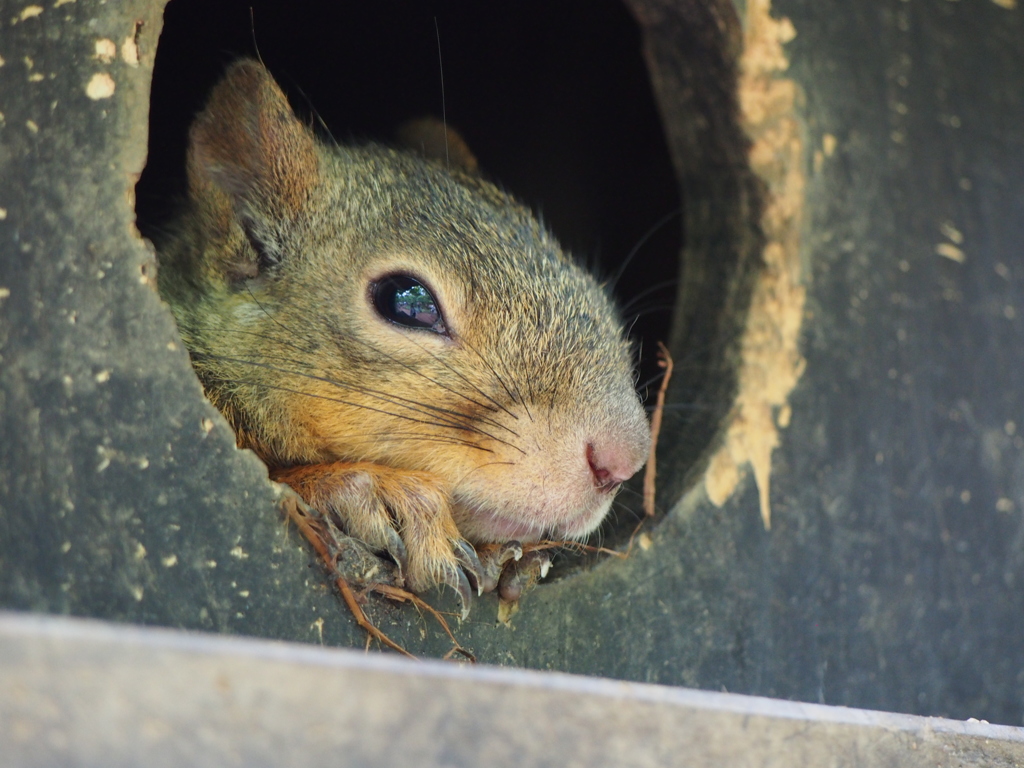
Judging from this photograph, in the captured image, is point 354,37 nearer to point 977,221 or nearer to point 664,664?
point 977,221

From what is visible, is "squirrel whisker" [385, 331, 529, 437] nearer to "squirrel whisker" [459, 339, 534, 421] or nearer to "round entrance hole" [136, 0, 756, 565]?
"squirrel whisker" [459, 339, 534, 421]

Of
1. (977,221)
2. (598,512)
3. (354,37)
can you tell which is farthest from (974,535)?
(354,37)

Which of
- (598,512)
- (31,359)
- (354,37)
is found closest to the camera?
(31,359)

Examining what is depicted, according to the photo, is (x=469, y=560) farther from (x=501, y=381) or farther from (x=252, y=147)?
(x=252, y=147)

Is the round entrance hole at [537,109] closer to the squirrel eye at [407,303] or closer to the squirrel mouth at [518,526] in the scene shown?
the squirrel mouth at [518,526]

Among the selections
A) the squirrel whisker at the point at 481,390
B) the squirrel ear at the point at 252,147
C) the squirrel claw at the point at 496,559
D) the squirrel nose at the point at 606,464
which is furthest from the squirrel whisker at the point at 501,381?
the squirrel ear at the point at 252,147

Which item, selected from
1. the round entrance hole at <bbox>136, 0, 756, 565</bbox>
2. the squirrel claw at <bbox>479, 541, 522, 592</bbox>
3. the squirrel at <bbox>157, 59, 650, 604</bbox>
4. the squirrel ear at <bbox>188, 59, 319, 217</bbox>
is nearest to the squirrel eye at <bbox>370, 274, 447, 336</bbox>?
the squirrel at <bbox>157, 59, 650, 604</bbox>
